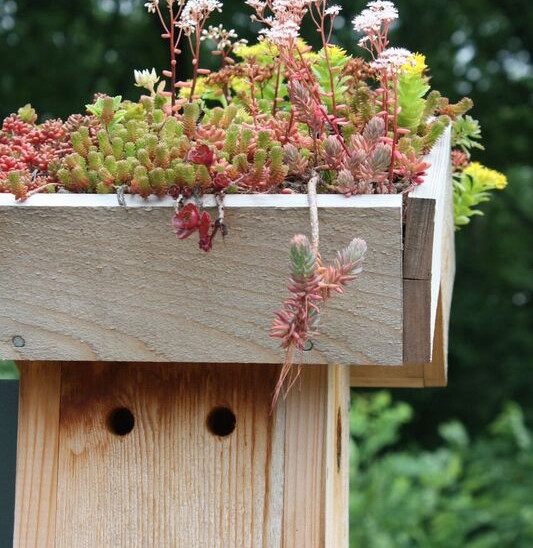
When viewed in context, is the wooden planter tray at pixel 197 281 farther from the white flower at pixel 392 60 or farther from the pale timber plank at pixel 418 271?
the white flower at pixel 392 60

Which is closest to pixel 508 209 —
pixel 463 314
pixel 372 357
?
pixel 463 314

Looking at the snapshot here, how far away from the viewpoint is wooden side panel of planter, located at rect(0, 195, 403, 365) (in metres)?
0.90

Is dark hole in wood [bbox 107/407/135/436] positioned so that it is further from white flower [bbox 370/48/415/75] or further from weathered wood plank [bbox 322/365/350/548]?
white flower [bbox 370/48/415/75]

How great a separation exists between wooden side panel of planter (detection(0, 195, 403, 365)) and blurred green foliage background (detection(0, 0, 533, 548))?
4313 millimetres

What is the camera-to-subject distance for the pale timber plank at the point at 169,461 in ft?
3.41

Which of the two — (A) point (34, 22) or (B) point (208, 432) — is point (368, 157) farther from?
(A) point (34, 22)

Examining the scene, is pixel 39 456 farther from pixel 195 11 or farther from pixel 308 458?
pixel 195 11

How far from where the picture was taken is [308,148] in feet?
3.47

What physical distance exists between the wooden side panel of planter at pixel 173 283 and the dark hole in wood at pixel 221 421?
0.42ft

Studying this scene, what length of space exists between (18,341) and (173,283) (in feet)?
0.54

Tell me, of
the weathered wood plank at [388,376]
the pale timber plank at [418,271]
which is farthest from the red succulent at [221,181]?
the weathered wood plank at [388,376]

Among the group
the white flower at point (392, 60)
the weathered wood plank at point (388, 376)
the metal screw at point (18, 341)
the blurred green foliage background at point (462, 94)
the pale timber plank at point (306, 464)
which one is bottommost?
the pale timber plank at point (306, 464)

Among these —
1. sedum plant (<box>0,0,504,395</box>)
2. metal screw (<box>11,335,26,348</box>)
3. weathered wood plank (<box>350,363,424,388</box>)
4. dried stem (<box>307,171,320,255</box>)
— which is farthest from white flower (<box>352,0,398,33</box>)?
weathered wood plank (<box>350,363,424,388</box>)

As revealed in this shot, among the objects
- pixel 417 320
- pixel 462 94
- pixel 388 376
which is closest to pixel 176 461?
pixel 417 320
